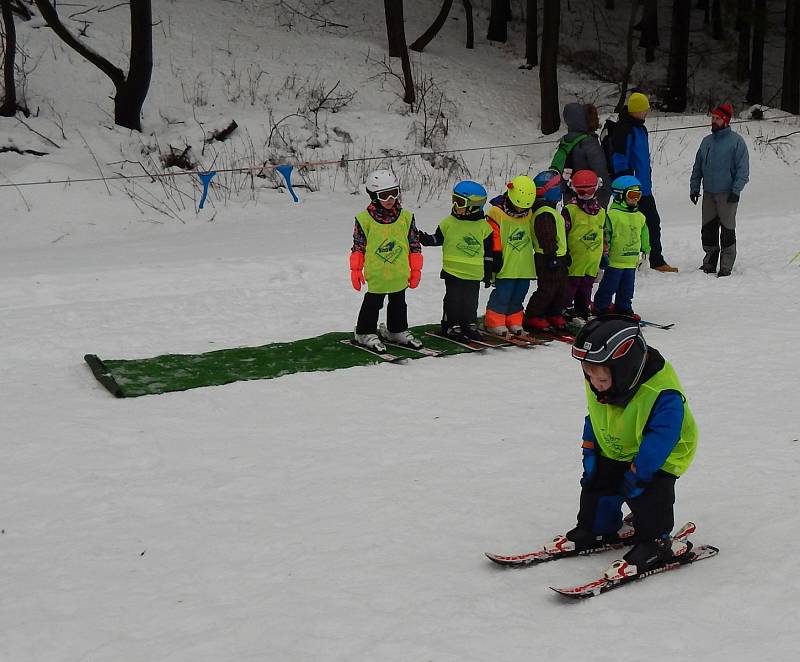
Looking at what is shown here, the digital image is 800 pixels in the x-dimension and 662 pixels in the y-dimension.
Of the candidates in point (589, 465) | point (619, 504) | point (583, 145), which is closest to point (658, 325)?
point (583, 145)

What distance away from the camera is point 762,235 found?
13.1 metres

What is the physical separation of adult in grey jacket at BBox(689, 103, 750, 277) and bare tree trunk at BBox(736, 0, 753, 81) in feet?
44.1

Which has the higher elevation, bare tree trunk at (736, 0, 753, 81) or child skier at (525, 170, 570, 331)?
bare tree trunk at (736, 0, 753, 81)

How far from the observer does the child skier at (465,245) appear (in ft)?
28.5

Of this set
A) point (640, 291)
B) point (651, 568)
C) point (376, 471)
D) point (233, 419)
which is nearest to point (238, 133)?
point (640, 291)

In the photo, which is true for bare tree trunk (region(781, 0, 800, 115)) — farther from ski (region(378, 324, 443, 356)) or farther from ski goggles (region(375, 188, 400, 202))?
ski goggles (region(375, 188, 400, 202))

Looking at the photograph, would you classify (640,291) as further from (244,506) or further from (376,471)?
(244,506)

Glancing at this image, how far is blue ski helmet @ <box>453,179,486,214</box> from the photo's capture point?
8.64m

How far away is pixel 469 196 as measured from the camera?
28.3 feet

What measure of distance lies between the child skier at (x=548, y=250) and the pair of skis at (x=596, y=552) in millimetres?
4527

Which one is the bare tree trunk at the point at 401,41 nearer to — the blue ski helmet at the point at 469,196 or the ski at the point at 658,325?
the ski at the point at 658,325

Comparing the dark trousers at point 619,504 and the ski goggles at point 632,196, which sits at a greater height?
the ski goggles at point 632,196

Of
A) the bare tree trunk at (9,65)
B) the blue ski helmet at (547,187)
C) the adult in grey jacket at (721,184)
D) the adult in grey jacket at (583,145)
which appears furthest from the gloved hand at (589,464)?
the bare tree trunk at (9,65)

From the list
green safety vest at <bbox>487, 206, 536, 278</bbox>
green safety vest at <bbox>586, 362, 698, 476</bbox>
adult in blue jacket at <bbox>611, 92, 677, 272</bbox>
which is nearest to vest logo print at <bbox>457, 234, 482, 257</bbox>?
green safety vest at <bbox>487, 206, 536, 278</bbox>
